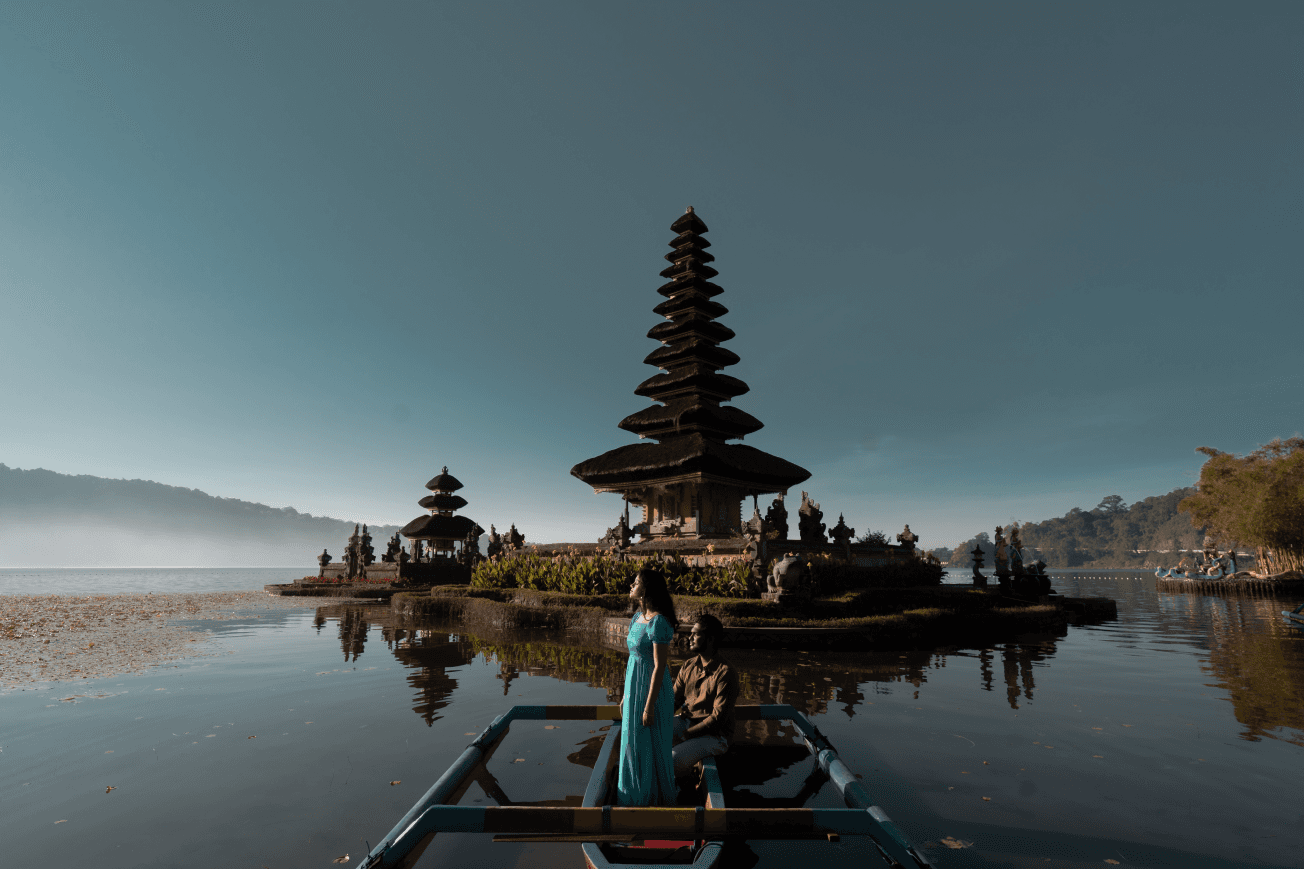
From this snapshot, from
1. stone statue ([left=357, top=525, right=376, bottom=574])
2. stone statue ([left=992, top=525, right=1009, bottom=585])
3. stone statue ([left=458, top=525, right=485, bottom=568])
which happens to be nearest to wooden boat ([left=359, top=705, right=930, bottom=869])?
stone statue ([left=992, top=525, right=1009, bottom=585])

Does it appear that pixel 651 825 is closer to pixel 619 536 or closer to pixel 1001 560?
pixel 619 536

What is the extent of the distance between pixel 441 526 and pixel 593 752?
43.9 metres

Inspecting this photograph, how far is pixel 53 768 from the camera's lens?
663cm

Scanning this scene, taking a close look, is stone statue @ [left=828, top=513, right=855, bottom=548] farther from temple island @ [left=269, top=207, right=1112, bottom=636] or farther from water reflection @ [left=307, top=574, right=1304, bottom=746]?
water reflection @ [left=307, top=574, right=1304, bottom=746]

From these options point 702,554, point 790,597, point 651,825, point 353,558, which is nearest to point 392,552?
point 353,558

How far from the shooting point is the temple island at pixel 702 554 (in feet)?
57.7

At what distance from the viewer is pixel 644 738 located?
4.70 metres

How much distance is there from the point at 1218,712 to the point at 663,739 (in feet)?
32.5

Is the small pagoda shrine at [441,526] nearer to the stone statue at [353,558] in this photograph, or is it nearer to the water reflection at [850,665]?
the stone statue at [353,558]

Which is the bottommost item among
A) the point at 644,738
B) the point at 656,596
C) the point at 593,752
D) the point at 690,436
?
the point at 593,752

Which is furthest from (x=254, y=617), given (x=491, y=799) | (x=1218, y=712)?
(x=1218, y=712)

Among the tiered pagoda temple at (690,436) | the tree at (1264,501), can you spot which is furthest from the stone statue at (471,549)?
the tree at (1264,501)

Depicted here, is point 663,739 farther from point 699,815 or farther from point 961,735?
point 961,735

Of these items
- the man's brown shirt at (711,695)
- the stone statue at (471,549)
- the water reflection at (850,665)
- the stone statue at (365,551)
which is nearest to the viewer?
the man's brown shirt at (711,695)
